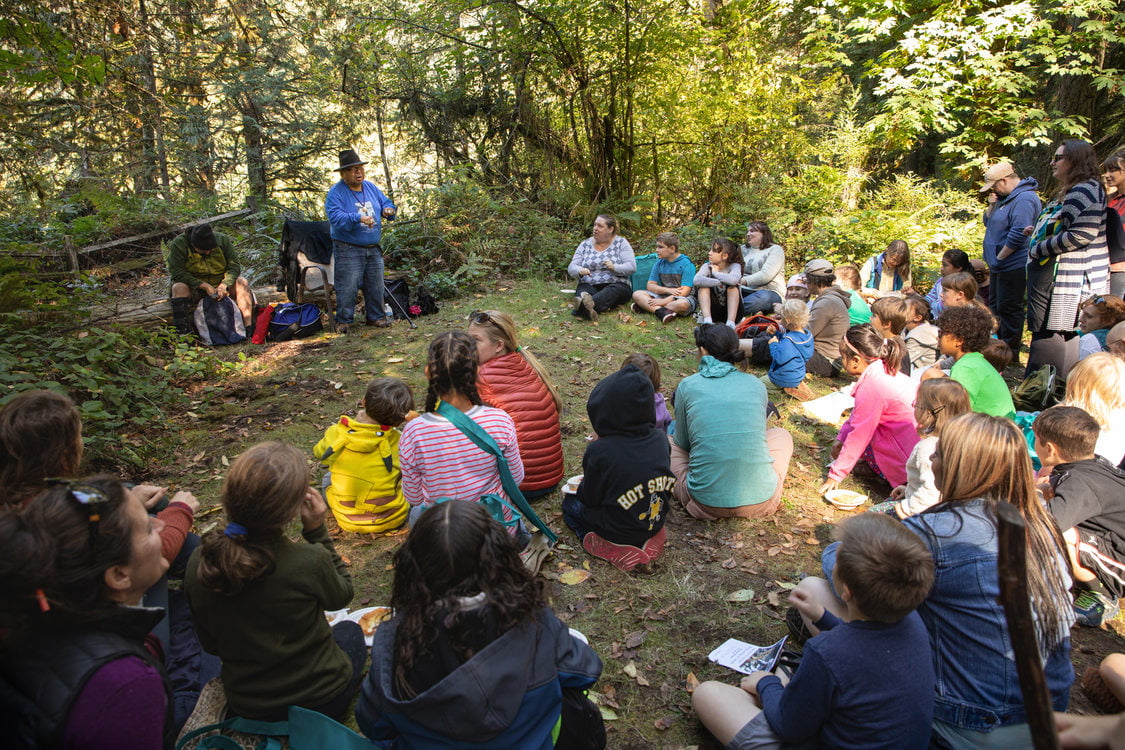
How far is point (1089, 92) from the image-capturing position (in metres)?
10.6

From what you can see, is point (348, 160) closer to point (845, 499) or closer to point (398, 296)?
point (398, 296)

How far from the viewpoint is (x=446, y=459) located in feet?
11.4

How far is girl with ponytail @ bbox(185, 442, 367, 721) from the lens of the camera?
2.24 m

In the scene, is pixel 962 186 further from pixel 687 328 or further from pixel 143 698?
pixel 143 698

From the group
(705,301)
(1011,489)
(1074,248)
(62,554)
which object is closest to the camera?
(62,554)

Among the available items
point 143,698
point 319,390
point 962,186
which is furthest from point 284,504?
point 962,186

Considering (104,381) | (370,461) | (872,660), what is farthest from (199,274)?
(872,660)

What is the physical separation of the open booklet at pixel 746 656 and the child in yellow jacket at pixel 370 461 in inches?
88.1

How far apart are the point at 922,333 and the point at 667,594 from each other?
3905 millimetres

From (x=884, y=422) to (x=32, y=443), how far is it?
497 cm

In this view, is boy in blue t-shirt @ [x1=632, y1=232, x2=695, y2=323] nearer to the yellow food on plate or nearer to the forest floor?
the forest floor

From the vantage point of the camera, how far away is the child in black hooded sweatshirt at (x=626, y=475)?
141 inches

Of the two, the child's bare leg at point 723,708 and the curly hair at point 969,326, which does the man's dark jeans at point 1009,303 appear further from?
the child's bare leg at point 723,708

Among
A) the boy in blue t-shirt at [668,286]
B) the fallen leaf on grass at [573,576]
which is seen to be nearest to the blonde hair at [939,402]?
the fallen leaf on grass at [573,576]
